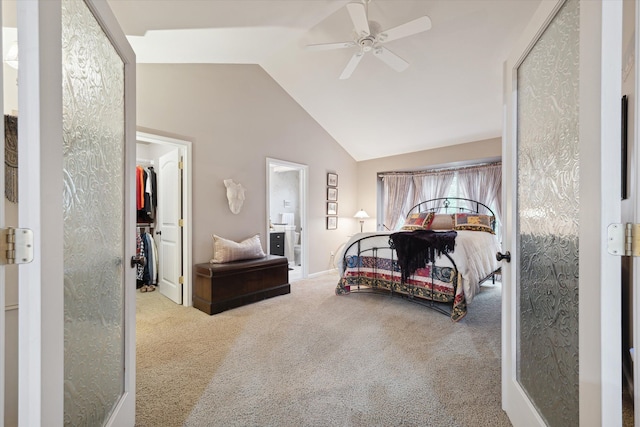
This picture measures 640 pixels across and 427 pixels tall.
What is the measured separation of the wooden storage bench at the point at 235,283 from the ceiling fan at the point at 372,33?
8.09 feet

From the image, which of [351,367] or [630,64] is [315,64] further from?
[351,367]

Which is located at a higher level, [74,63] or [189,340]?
[74,63]

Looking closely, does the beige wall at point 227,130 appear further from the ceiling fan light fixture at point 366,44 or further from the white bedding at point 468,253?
the ceiling fan light fixture at point 366,44

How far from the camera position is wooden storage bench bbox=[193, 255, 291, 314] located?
3.17 m

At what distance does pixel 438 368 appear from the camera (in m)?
2.00

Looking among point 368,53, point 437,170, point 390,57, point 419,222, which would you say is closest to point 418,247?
point 419,222

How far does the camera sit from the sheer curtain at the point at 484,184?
4812 millimetres

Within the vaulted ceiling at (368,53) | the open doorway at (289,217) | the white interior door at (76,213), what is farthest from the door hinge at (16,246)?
the open doorway at (289,217)

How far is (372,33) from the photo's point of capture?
8.71 feet

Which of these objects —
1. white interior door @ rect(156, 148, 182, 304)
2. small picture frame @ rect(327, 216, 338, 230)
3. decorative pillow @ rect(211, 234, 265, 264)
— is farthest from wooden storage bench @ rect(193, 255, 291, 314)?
small picture frame @ rect(327, 216, 338, 230)

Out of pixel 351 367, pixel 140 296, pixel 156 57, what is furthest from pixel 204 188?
pixel 351 367

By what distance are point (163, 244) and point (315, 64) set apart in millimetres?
3172

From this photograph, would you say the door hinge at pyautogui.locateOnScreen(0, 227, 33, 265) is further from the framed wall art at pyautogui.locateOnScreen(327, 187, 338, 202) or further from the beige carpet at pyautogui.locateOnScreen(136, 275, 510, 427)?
the framed wall art at pyautogui.locateOnScreen(327, 187, 338, 202)

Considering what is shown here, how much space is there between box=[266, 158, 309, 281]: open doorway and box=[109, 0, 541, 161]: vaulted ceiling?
141 cm
